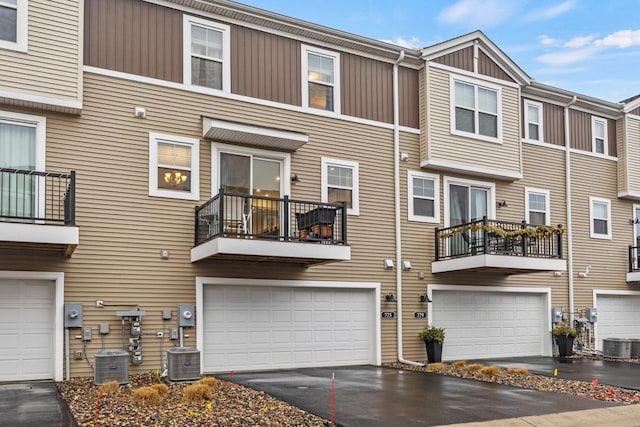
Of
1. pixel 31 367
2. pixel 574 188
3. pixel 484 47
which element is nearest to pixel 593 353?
pixel 574 188

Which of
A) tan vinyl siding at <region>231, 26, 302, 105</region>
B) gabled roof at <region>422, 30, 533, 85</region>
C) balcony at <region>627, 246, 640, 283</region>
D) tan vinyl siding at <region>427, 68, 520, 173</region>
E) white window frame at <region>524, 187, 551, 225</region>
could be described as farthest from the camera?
balcony at <region>627, 246, 640, 283</region>

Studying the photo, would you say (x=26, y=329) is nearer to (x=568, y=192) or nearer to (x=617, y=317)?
(x=568, y=192)

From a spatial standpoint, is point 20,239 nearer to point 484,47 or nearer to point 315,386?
point 315,386

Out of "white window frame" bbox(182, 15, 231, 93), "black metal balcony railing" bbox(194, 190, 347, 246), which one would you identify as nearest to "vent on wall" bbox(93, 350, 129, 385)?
"black metal balcony railing" bbox(194, 190, 347, 246)

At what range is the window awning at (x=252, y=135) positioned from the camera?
12789 millimetres

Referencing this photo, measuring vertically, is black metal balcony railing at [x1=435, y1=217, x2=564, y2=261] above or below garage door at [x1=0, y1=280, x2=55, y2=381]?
above

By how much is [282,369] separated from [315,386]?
2.70 metres

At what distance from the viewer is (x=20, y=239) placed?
9.93 meters

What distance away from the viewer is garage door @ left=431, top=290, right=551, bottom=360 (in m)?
16.1

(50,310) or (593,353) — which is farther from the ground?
(50,310)

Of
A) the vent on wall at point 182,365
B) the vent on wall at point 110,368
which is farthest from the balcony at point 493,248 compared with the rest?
the vent on wall at point 110,368

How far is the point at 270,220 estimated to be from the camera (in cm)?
1305

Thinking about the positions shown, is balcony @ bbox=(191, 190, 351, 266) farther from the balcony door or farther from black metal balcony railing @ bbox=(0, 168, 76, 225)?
black metal balcony railing @ bbox=(0, 168, 76, 225)

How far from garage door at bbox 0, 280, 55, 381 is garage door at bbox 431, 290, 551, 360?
9057mm
